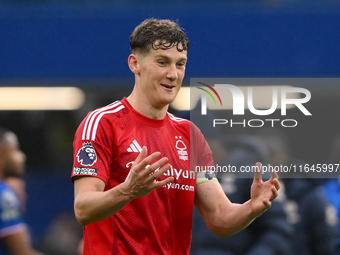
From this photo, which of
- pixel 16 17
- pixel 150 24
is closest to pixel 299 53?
pixel 150 24

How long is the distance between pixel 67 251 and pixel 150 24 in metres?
1.84

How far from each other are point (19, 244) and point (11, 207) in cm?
27

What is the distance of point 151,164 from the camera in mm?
1745

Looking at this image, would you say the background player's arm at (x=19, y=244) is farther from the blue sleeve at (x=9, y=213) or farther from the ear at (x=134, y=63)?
the ear at (x=134, y=63)

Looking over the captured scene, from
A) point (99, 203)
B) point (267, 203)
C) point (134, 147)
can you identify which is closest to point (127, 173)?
point (134, 147)

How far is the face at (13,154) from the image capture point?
9.59 feet

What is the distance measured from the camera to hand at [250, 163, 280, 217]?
5.19 ft

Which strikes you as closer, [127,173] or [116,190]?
[116,190]

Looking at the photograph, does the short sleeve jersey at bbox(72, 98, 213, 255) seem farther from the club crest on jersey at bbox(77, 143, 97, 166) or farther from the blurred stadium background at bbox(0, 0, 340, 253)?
the blurred stadium background at bbox(0, 0, 340, 253)

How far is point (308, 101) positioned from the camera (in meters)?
3.15

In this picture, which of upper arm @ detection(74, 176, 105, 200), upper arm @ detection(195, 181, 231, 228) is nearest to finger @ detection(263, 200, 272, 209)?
upper arm @ detection(195, 181, 231, 228)

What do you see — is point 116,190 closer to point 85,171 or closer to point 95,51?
point 85,171

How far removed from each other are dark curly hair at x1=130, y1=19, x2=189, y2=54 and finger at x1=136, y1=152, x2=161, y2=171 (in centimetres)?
64

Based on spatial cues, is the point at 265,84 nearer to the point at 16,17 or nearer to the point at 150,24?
the point at 150,24
